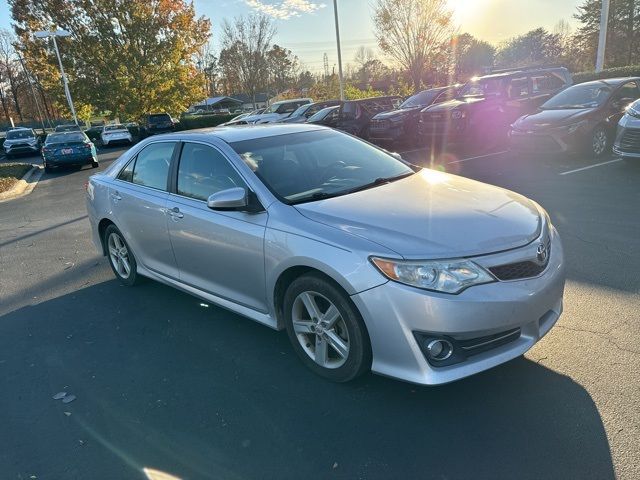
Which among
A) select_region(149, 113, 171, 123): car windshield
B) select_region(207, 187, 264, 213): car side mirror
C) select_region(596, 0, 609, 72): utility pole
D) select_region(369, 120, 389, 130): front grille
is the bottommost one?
select_region(149, 113, 171, 123): car windshield

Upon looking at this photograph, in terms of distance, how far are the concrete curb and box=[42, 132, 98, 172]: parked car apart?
70 centimetres

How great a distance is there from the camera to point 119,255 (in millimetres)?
5215

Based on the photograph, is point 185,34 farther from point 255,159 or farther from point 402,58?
Result: point 255,159

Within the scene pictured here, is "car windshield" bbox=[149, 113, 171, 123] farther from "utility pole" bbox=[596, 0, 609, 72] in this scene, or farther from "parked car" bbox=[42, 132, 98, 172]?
→ "utility pole" bbox=[596, 0, 609, 72]

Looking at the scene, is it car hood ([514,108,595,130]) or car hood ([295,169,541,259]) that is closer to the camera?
car hood ([295,169,541,259])

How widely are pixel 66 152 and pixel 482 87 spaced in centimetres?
1444

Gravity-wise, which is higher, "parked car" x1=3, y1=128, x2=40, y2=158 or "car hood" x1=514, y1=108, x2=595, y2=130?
"car hood" x1=514, y1=108, x2=595, y2=130

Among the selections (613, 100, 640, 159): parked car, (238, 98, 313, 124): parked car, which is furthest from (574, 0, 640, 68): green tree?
(613, 100, 640, 159): parked car

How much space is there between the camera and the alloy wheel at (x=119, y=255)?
5105mm

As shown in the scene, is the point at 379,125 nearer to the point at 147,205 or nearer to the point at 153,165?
the point at 153,165

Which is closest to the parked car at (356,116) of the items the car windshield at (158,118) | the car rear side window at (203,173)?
the car rear side window at (203,173)

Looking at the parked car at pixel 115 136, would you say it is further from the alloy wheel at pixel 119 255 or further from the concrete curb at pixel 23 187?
the alloy wheel at pixel 119 255

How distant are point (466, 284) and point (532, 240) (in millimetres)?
638

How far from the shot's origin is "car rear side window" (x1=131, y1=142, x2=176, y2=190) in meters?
4.36
